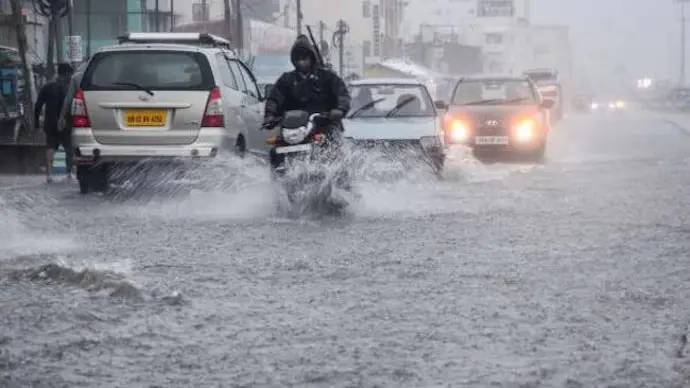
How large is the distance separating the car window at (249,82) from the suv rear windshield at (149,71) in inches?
69.4

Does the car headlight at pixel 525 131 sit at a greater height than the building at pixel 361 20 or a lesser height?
lesser

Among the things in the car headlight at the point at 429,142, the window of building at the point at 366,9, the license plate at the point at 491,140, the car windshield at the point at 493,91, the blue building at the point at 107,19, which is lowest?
the license plate at the point at 491,140

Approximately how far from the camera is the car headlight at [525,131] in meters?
22.9

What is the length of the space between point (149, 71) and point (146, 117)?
2.07 ft

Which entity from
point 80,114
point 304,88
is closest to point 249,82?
point 80,114

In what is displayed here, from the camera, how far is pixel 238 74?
1603 centimetres

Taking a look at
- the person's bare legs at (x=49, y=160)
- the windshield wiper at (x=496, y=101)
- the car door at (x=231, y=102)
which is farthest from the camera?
the windshield wiper at (x=496, y=101)

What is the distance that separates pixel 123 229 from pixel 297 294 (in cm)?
401

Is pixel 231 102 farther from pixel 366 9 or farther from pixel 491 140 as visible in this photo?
pixel 366 9

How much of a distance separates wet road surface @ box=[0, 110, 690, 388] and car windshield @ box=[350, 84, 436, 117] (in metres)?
4.68

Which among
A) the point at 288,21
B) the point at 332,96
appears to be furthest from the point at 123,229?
the point at 288,21

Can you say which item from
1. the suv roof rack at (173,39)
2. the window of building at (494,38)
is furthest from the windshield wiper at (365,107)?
the window of building at (494,38)

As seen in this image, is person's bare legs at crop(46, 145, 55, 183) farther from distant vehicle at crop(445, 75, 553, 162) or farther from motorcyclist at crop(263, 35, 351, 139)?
distant vehicle at crop(445, 75, 553, 162)

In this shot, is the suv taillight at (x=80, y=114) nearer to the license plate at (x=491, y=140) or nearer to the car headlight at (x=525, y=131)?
the license plate at (x=491, y=140)
